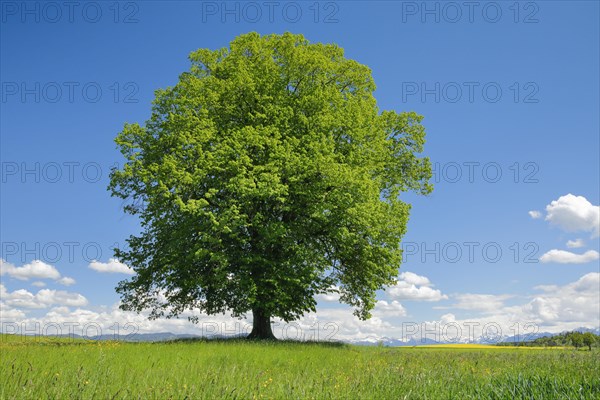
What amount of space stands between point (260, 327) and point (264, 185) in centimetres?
908

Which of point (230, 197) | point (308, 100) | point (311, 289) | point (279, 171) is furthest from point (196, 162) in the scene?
point (311, 289)

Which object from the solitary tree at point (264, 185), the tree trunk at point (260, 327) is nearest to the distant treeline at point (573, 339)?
the solitary tree at point (264, 185)

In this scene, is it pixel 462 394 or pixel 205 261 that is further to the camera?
pixel 205 261

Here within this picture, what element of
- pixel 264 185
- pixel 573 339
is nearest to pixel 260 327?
pixel 264 185

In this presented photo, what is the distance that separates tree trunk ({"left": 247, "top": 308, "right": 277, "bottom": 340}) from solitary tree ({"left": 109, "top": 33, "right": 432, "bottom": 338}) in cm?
6

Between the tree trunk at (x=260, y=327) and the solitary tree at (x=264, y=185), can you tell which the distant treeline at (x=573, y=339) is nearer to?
the solitary tree at (x=264, y=185)

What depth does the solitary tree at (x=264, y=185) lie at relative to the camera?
2447cm

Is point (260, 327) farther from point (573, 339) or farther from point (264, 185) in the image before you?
point (573, 339)

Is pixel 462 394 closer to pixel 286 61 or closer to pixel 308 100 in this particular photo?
pixel 308 100

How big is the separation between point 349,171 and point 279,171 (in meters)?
3.49

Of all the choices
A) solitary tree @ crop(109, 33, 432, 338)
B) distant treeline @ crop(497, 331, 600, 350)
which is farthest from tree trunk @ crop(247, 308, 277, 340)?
distant treeline @ crop(497, 331, 600, 350)

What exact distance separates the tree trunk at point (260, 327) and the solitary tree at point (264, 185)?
0.18 ft

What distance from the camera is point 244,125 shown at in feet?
91.5

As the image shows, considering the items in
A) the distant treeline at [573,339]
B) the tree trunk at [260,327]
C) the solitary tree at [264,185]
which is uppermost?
the solitary tree at [264,185]
